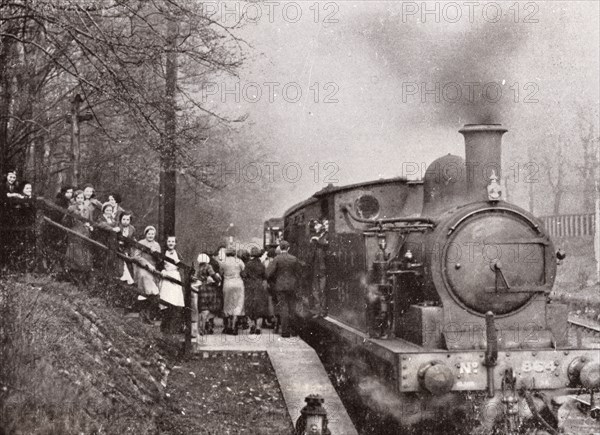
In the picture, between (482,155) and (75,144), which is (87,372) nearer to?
(482,155)

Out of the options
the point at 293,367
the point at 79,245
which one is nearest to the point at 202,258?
the point at 79,245

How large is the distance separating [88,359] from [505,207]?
4.42 metres

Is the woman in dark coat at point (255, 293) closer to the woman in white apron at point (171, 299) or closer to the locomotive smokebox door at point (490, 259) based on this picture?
the woman in white apron at point (171, 299)

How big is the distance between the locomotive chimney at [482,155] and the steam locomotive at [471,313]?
0.01 meters

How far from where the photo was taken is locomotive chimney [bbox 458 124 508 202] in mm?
8305

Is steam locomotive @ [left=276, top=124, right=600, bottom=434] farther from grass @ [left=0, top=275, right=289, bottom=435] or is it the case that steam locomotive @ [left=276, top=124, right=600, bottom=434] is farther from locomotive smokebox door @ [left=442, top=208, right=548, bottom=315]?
grass @ [left=0, top=275, right=289, bottom=435]

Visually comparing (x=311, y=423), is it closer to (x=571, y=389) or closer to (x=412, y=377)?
(x=412, y=377)

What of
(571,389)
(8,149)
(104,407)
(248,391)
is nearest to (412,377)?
(571,389)

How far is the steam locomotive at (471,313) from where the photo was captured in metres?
7.71

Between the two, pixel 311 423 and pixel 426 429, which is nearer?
pixel 311 423

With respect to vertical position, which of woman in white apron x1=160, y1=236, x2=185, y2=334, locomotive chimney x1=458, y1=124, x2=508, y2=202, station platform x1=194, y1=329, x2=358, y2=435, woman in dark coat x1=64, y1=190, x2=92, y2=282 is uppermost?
locomotive chimney x1=458, y1=124, x2=508, y2=202

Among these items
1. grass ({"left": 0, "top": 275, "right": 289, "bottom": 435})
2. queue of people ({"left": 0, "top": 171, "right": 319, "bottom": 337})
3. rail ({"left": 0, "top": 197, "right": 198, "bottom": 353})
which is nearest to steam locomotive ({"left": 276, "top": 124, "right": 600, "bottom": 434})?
grass ({"left": 0, "top": 275, "right": 289, "bottom": 435})

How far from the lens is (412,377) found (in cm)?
764

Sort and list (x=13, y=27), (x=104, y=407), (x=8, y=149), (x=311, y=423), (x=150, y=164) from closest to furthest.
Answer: (x=104, y=407) < (x=311, y=423) < (x=13, y=27) < (x=8, y=149) < (x=150, y=164)
